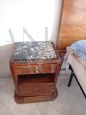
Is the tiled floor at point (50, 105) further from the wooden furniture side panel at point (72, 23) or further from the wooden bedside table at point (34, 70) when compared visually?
the wooden furniture side panel at point (72, 23)

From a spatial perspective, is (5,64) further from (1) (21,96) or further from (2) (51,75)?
(2) (51,75)

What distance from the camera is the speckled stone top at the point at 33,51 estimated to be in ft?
4.87

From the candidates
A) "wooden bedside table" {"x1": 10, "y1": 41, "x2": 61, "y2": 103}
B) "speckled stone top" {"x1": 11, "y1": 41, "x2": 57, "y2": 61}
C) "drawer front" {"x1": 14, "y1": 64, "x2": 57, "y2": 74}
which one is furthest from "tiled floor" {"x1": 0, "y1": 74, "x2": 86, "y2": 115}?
"speckled stone top" {"x1": 11, "y1": 41, "x2": 57, "y2": 61}

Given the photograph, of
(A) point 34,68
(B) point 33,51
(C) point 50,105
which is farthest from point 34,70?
(C) point 50,105

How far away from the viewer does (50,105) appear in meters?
1.70

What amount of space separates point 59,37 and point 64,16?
0.79ft

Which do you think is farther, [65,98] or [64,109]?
[65,98]

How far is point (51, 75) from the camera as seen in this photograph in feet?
5.56

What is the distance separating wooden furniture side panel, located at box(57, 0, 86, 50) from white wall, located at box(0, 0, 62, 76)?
0.08m

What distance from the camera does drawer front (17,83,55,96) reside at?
1.62m

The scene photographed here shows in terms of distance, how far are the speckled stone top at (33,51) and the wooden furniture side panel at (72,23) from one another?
0.62ft

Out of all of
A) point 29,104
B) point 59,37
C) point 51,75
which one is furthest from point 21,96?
point 59,37

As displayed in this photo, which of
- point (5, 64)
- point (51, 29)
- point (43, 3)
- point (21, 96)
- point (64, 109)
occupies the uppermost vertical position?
point (43, 3)

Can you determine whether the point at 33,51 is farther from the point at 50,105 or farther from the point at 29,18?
the point at 50,105
